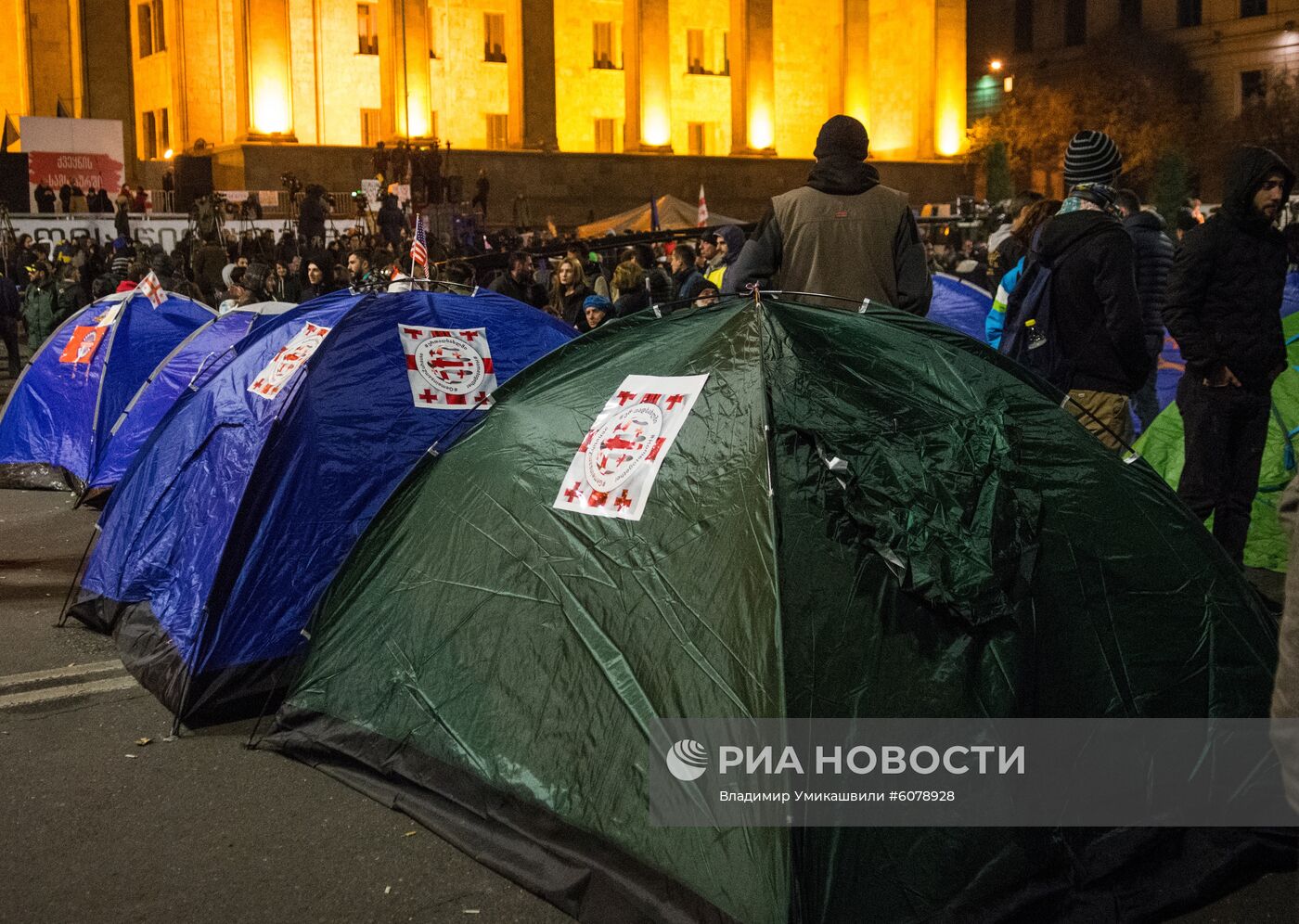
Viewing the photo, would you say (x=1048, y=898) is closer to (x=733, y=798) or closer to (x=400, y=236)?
(x=733, y=798)

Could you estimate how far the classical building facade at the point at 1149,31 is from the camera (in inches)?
2095

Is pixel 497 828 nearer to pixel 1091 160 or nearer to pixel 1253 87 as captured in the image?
pixel 1091 160

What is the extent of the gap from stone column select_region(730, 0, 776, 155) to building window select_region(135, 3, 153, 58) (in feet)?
64.3

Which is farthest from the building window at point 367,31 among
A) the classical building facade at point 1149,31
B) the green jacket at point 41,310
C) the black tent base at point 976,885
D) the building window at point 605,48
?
the black tent base at point 976,885

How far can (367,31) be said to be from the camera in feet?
157

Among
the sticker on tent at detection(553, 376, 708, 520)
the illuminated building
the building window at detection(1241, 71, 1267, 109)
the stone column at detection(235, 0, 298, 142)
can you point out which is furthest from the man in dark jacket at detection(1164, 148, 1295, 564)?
the building window at detection(1241, 71, 1267, 109)

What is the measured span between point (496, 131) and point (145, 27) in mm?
12204

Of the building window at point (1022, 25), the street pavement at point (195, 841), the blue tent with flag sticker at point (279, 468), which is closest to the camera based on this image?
the street pavement at point (195, 841)

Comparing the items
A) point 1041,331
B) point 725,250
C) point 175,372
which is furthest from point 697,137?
point 1041,331

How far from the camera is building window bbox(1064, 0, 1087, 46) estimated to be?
197 feet

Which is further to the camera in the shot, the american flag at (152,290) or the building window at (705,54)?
the building window at (705,54)

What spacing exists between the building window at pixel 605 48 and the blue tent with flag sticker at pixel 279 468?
4641 centimetres

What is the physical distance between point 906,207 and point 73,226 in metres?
22.1

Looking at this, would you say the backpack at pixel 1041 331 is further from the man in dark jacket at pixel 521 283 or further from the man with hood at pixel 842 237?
the man in dark jacket at pixel 521 283
